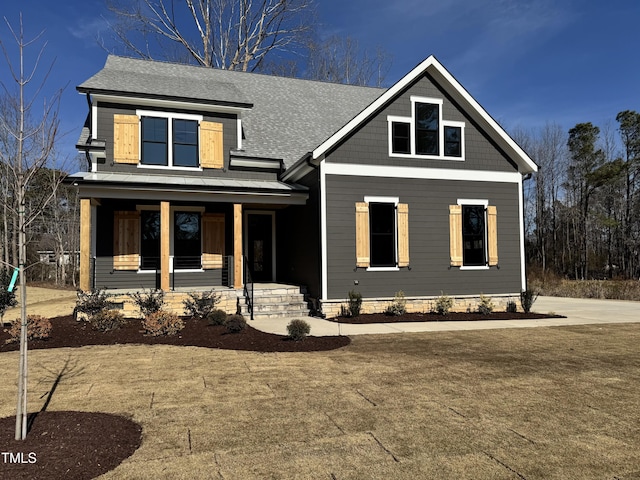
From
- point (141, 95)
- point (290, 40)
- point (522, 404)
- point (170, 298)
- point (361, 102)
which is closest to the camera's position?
point (522, 404)

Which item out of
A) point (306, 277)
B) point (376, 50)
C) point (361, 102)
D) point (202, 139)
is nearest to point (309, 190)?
point (306, 277)

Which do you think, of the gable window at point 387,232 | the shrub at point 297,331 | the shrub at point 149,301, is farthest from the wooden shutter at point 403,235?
the shrub at point 149,301

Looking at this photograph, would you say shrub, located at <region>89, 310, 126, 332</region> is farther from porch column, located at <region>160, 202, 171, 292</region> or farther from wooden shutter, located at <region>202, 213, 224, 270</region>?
wooden shutter, located at <region>202, 213, 224, 270</region>

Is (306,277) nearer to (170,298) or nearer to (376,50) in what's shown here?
(170,298)

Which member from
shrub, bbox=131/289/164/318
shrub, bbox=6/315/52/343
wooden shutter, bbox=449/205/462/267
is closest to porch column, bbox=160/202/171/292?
shrub, bbox=131/289/164/318

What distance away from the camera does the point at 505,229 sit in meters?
14.0

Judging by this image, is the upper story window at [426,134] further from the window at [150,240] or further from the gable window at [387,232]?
the window at [150,240]

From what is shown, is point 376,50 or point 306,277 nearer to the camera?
point 306,277

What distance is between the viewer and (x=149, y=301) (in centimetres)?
A: 1093

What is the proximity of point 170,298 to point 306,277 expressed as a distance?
13.1 ft

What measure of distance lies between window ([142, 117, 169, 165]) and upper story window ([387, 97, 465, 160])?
688 cm

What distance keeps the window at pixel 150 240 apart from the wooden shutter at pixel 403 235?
733 centimetres

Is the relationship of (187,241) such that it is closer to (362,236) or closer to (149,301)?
(149,301)

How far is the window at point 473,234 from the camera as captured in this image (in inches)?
542
